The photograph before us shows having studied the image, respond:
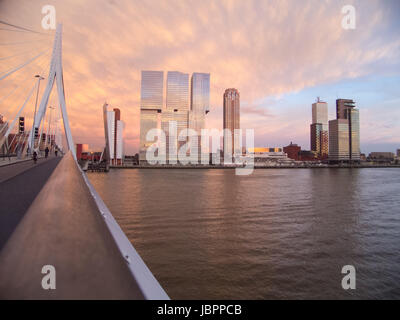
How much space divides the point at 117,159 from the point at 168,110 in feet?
150

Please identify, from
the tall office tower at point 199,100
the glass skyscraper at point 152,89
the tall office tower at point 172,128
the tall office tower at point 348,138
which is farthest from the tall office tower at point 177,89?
the tall office tower at point 348,138

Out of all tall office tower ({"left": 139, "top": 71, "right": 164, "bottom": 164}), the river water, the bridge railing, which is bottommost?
the river water

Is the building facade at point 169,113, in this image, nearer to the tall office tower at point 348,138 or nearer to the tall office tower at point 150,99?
the tall office tower at point 150,99

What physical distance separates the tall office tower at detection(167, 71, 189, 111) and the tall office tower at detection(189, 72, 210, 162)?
11953 millimetres

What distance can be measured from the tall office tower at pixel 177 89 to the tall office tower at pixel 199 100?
39.2 ft

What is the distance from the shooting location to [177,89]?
162000 mm

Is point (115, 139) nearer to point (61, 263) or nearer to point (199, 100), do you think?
point (199, 100)

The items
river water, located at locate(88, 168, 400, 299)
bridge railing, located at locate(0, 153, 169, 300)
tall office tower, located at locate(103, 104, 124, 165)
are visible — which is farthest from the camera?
tall office tower, located at locate(103, 104, 124, 165)

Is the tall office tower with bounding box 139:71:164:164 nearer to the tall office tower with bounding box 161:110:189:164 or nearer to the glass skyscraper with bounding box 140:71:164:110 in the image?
the glass skyscraper with bounding box 140:71:164:110

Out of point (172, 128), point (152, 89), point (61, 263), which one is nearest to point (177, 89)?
point (152, 89)

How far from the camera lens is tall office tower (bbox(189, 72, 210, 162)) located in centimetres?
16988

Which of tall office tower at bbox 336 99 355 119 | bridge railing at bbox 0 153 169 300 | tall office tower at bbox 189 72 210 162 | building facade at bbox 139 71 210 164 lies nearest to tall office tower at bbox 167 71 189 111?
building facade at bbox 139 71 210 164

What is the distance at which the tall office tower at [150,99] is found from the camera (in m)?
Result: 149
